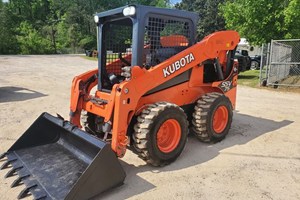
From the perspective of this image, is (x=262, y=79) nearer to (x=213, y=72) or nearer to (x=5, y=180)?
(x=213, y=72)

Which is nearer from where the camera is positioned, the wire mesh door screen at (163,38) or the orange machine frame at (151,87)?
the orange machine frame at (151,87)

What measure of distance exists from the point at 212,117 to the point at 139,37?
1897 mm

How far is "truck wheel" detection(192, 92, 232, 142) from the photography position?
4879mm

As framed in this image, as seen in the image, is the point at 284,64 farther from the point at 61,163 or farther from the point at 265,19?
the point at 61,163

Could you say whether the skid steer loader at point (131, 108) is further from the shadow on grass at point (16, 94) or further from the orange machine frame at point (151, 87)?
the shadow on grass at point (16, 94)

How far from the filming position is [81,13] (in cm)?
5603

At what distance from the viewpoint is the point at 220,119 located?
5391mm

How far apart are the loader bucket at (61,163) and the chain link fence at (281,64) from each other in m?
10.0

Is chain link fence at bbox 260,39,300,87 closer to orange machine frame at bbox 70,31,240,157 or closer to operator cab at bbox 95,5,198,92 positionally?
orange machine frame at bbox 70,31,240,157

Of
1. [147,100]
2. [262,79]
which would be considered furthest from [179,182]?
[262,79]

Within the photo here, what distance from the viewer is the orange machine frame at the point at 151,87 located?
385 centimetres

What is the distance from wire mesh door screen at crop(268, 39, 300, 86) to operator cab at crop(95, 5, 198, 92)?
8.14 metres

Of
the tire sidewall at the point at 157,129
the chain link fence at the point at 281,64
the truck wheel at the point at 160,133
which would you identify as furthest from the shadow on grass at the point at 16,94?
the chain link fence at the point at 281,64

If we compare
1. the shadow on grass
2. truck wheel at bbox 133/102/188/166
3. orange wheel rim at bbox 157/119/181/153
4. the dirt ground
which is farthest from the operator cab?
the shadow on grass
